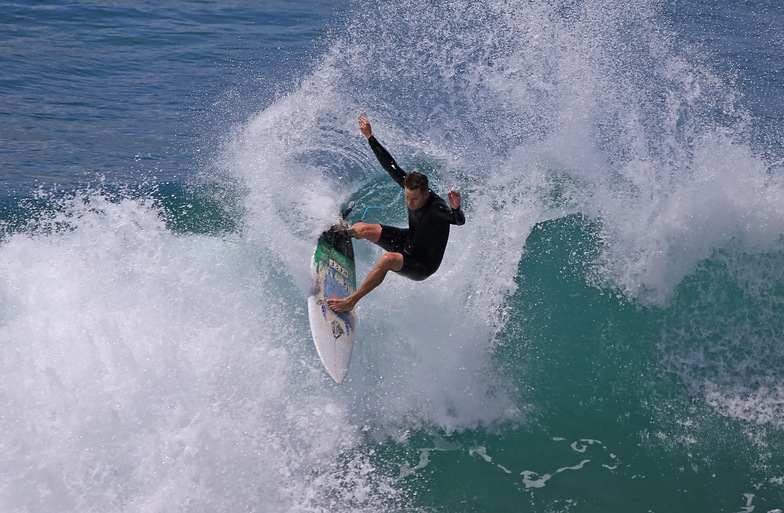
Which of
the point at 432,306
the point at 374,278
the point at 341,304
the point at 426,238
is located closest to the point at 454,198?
the point at 426,238

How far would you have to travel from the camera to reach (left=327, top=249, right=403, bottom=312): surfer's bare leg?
6.25 meters

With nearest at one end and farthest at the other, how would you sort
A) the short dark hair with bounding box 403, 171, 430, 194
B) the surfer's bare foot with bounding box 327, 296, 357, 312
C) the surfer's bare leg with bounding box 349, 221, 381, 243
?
the short dark hair with bounding box 403, 171, 430, 194
the surfer's bare foot with bounding box 327, 296, 357, 312
the surfer's bare leg with bounding box 349, 221, 381, 243

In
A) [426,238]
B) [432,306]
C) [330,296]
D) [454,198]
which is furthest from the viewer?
[432,306]

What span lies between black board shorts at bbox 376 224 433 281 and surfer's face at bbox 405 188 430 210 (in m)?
0.35

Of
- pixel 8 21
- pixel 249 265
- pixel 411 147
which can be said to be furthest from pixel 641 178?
pixel 8 21

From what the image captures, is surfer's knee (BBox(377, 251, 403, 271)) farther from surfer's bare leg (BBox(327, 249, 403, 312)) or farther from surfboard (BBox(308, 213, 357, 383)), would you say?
surfboard (BBox(308, 213, 357, 383))

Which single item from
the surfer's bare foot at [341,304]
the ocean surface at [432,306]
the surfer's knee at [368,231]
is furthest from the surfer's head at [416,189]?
the ocean surface at [432,306]

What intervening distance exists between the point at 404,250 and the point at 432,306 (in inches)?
42.8

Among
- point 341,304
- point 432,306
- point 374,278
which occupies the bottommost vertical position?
point 432,306

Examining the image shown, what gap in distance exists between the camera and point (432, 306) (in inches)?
292

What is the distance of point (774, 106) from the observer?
12.8m

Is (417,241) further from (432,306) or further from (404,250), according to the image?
(432,306)

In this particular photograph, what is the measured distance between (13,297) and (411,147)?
5190 millimetres

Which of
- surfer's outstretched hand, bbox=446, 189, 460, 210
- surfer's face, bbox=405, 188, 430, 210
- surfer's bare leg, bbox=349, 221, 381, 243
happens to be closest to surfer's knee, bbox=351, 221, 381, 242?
surfer's bare leg, bbox=349, 221, 381, 243
